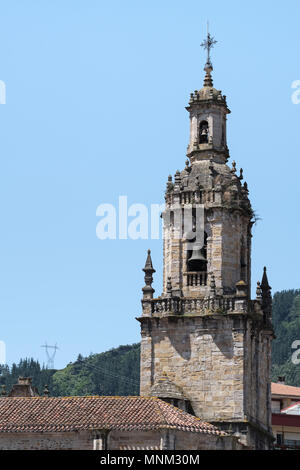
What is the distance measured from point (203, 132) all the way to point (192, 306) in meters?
9.81

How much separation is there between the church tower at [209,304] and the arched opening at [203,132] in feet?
0.17

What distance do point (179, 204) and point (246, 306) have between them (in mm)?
6767

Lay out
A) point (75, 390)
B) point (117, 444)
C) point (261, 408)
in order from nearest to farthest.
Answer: point (117, 444) → point (261, 408) → point (75, 390)

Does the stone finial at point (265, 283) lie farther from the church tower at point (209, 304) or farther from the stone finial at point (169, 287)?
the stone finial at point (169, 287)

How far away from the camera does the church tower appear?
70.1 m

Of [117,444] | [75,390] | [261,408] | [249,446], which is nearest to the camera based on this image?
[117,444]

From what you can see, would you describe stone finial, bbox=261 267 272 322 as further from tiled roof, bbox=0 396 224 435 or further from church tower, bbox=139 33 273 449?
tiled roof, bbox=0 396 224 435

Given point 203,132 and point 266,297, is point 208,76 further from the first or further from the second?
point 266,297

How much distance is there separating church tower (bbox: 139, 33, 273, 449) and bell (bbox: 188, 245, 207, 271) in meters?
0.05

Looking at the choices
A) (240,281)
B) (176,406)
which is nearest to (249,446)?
(176,406)

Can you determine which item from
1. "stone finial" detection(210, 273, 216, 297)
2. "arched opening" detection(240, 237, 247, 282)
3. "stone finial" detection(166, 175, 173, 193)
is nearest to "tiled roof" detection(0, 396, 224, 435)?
"stone finial" detection(210, 273, 216, 297)

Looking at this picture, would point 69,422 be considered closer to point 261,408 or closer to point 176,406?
point 176,406

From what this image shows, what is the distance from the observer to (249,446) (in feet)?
225

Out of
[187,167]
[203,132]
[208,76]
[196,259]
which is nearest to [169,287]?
[196,259]
